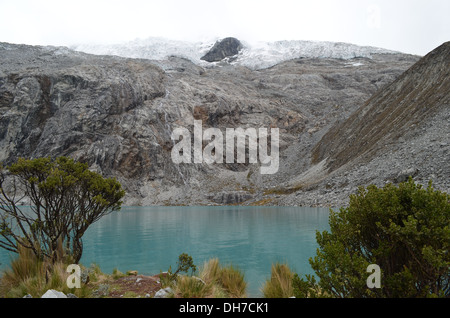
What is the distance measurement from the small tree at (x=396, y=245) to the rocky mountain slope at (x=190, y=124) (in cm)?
5025

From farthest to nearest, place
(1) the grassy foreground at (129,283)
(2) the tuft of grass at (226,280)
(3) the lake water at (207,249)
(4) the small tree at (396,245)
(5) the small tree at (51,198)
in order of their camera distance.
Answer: (3) the lake water at (207,249) < (5) the small tree at (51,198) < (2) the tuft of grass at (226,280) < (1) the grassy foreground at (129,283) < (4) the small tree at (396,245)

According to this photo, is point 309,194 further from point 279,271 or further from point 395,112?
point 279,271

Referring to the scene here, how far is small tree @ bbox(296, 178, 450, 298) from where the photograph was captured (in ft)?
16.0

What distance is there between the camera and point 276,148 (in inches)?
4483

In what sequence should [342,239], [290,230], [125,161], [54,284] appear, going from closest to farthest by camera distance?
1. [342,239]
2. [54,284]
3. [290,230]
4. [125,161]

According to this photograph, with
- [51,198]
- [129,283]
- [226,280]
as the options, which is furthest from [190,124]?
[226,280]

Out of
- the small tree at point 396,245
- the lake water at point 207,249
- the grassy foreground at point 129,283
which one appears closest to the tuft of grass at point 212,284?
the grassy foreground at point 129,283

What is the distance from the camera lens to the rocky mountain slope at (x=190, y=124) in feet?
209

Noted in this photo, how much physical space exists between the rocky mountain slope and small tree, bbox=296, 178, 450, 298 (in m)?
50.3

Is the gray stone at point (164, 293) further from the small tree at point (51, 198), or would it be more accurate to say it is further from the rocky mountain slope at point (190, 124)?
the rocky mountain slope at point (190, 124)

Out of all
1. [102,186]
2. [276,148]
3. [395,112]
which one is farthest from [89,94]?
[102,186]
